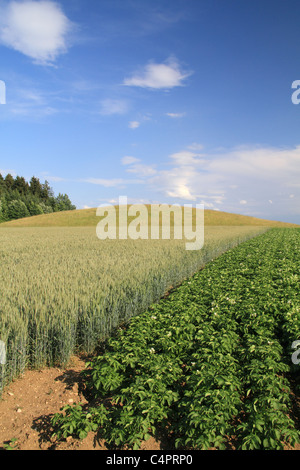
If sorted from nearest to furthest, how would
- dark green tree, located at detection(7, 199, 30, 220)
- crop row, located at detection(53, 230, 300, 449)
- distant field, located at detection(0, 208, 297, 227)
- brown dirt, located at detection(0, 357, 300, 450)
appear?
crop row, located at detection(53, 230, 300, 449)
brown dirt, located at detection(0, 357, 300, 450)
distant field, located at detection(0, 208, 297, 227)
dark green tree, located at detection(7, 199, 30, 220)

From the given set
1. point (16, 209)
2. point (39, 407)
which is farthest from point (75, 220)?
point (39, 407)

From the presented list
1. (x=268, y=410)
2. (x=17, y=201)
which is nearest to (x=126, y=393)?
(x=268, y=410)

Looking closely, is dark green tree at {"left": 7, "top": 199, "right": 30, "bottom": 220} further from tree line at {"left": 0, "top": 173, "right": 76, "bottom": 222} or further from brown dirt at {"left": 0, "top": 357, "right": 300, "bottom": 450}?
brown dirt at {"left": 0, "top": 357, "right": 300, "bottom": 450}

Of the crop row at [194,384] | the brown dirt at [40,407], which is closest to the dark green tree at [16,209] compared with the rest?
the crop row at [194,384]

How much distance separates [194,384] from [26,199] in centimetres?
10829

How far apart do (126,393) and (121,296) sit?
3674 mm

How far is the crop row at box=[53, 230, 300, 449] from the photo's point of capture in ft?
11.2

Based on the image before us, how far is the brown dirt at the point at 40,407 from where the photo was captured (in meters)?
3.62

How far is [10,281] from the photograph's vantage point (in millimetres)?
7891

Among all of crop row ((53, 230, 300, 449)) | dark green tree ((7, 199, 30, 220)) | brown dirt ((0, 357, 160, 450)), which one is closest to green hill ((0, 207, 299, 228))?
dark green tree ((7, 199, 30, 220))

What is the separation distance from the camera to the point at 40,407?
14.2 feet

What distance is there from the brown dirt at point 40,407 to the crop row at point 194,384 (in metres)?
0.15

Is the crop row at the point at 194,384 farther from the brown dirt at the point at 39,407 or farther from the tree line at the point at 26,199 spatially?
the tree line at the point at 26,199

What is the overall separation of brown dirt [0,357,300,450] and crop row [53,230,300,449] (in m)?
0.15
